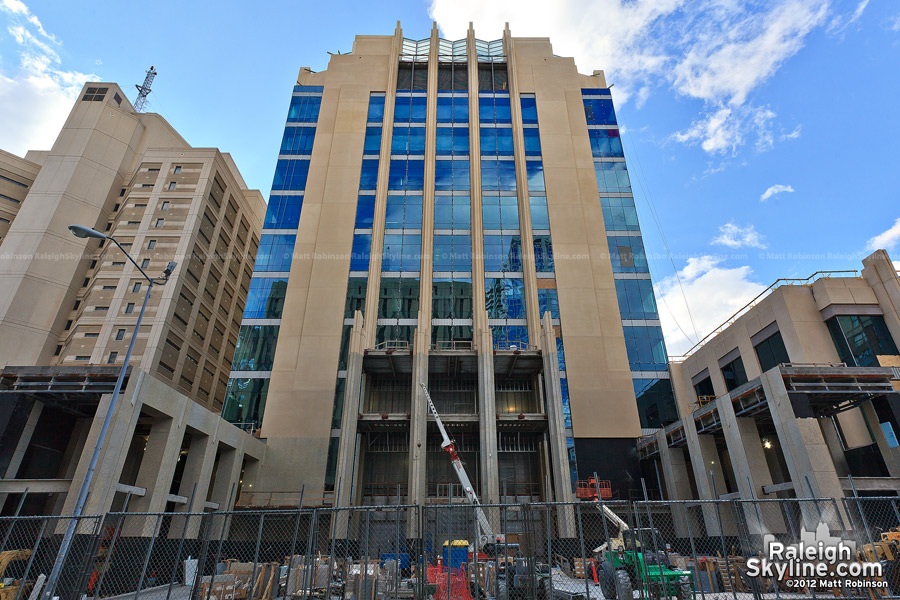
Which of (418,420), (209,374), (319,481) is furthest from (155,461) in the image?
(209,374)

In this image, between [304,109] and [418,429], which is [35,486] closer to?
[418,429]

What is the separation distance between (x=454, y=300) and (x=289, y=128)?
2774 centimetres

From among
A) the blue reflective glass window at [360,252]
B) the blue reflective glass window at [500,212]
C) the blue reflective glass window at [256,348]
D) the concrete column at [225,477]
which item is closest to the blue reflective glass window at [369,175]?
the blue reflective glass window at [360,252]

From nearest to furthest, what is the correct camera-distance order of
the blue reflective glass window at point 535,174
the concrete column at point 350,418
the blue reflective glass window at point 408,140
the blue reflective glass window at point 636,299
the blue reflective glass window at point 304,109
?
the concrete column at point 350,418, the blue reflective glass window at point 636,299, the blue reflective glass window at point 535,174, the blue reflective glass window at point 408,140, the blue reflective glass window at point 304,109

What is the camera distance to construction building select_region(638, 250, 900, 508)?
24750 millimetres

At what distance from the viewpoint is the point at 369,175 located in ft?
165

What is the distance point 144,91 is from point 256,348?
6017 centimetres

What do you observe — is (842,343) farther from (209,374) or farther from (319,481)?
(209,374)

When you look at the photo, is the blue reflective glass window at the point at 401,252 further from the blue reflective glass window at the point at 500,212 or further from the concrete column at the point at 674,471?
the concrete column at the point at 674,471

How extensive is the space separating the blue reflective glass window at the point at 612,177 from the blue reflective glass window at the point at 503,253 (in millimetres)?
11513

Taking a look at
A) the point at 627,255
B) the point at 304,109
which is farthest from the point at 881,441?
the point at 304,109

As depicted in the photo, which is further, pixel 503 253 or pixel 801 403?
pixel 503 253

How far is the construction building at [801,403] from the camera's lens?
974 inches

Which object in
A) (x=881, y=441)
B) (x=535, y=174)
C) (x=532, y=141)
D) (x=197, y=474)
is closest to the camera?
(x=881, y=441)
